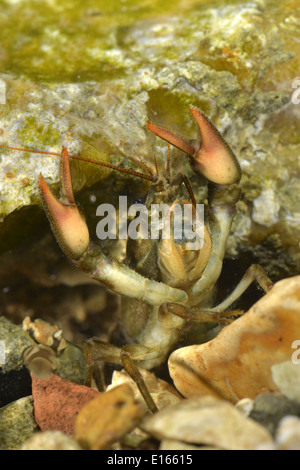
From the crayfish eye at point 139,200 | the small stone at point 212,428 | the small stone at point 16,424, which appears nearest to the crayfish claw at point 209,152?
the crayfish eye at point 139,200

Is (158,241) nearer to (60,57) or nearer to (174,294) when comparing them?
(174,294)

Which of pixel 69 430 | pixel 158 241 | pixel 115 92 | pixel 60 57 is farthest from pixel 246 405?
pixel 60 57

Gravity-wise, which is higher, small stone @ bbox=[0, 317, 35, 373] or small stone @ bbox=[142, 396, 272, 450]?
small stone @ bbox=[142, 396, 272, 450]

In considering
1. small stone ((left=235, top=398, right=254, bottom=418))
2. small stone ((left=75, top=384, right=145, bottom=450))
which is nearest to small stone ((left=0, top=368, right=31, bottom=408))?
small stone ((left=75, top=384, right=145, bottom=450))

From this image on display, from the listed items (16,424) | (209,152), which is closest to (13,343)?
(16,424)

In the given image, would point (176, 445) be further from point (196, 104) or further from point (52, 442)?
point (196, 104)

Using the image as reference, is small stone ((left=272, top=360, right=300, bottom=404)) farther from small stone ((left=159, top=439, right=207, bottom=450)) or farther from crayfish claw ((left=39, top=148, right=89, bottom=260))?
crayfish claw ((left=39, top=148, right=89, bottom=260))

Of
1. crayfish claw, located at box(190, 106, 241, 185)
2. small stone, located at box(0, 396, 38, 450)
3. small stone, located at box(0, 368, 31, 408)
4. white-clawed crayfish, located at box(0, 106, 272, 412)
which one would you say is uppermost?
crayfish claw, located at box(190, 106, 241, 185)

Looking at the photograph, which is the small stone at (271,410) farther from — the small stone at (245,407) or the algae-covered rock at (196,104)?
the algae-covered rock at (196,104)
